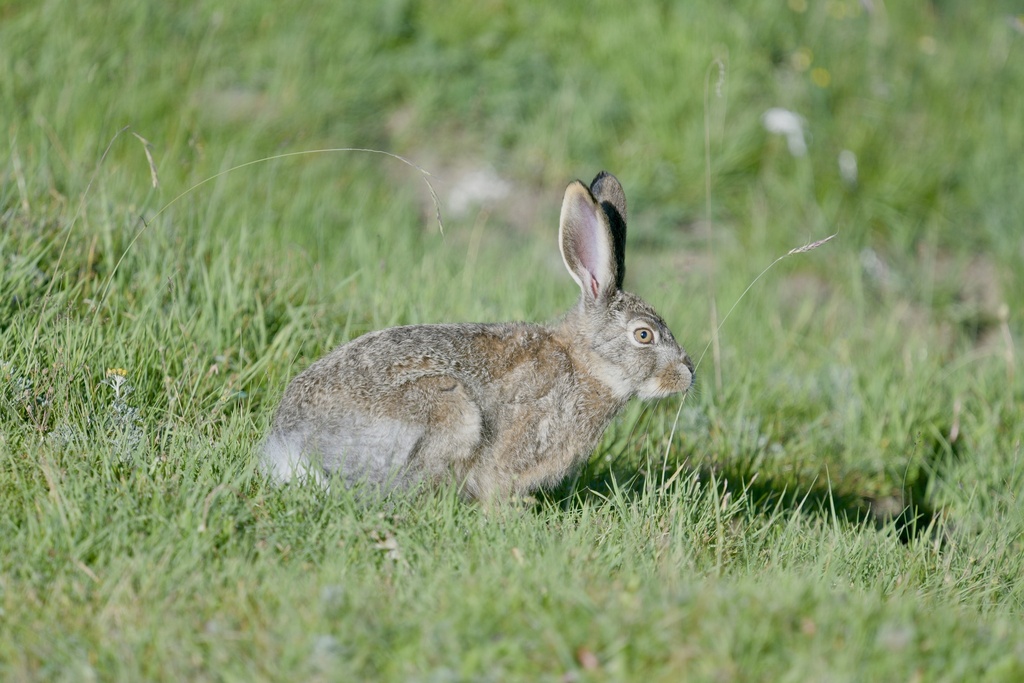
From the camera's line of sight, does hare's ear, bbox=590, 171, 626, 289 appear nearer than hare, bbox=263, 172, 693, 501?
No

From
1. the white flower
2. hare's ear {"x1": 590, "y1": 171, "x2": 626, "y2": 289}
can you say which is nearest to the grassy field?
the white flower

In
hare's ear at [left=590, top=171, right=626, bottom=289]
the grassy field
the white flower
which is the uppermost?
the white flower

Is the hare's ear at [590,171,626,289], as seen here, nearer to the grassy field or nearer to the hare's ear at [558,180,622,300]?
the hare's ear at [558,180,622,300]

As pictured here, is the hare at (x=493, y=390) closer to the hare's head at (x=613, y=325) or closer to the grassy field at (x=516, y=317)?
the hare's head at (x=613, y=325)

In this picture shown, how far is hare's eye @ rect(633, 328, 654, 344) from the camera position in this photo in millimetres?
5027

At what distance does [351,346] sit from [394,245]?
265 cm

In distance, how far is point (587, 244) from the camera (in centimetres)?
501

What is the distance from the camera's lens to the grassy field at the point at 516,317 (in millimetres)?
3162

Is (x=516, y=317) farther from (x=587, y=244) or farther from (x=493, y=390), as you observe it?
(x=493, y=390)

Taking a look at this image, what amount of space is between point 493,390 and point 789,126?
5045 millimetres

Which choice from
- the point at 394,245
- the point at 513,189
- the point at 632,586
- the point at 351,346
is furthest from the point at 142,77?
the point at 632,586

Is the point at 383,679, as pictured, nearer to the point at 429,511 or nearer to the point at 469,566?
the point at 469,566

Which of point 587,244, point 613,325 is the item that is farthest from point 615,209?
point 613,325

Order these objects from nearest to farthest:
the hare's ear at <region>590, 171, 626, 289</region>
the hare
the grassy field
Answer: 1. the grassy field
2. the hare
3. the hare's ear at <region>590, 171, 626, 289</region>
